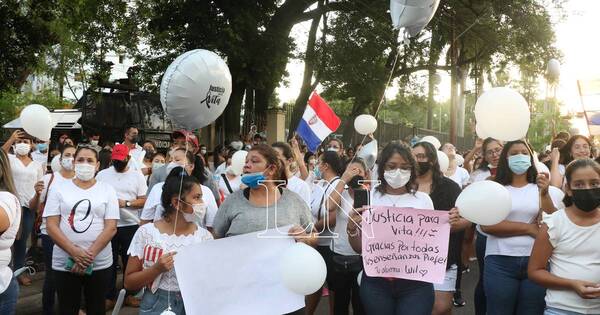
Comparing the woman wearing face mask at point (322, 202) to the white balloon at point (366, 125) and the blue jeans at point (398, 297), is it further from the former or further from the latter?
the white balloon at point (366, 125)

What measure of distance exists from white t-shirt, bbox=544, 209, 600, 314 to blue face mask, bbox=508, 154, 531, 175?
77 cm

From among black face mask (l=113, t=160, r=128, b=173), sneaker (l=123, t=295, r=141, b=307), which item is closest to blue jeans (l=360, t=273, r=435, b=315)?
black face mask (l=113, t=160, r=128, b=173)

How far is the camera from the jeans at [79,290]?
14.4ft

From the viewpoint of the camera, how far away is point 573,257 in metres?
3.23

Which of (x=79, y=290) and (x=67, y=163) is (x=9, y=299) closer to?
(x=79, y=290)

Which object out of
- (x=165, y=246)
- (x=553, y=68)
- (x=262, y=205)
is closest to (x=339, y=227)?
(x=262, y=205)

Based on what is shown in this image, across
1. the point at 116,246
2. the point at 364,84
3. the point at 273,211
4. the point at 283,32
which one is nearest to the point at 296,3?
the point at 283,32

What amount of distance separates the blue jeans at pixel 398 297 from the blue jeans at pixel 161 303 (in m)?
1.21

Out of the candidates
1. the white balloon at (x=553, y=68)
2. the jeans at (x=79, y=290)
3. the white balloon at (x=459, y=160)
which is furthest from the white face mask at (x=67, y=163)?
the white balloon at (x=553, y=68)

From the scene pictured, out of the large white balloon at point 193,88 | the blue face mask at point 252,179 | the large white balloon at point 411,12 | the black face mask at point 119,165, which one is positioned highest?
the large white balloon at point 411,12

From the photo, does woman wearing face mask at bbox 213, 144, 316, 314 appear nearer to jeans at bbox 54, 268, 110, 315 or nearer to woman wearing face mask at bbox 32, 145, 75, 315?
jeans at bbox 54, 268, 110, 315

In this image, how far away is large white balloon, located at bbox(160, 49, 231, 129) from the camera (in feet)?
14.3

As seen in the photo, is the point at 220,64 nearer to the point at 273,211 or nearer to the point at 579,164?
the point at 273,211

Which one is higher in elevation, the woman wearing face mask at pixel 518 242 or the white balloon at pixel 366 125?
the white balloon at pixel 366 125
